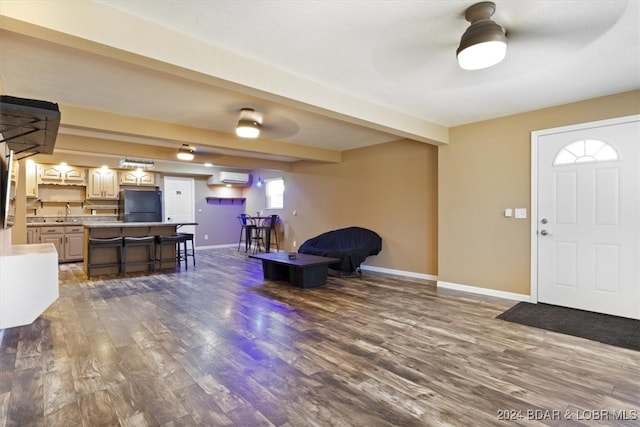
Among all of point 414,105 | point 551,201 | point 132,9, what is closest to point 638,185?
point 551,201

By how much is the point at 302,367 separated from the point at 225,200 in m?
8.51

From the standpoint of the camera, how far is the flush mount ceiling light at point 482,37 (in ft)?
6.52

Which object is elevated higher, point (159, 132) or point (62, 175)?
point (159, 132)

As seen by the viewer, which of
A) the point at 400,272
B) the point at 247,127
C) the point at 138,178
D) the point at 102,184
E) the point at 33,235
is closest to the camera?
the point at 247,127

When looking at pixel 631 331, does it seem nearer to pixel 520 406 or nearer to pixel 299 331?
pixel 520 406

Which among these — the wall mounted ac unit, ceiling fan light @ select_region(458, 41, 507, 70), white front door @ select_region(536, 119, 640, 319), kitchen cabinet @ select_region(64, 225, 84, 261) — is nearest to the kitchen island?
kitchen cabinet @ select_region(64, 225, 84, 261)

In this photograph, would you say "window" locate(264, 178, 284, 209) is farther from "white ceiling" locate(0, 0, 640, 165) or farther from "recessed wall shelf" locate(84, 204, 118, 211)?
"white ceiling" locate(0, 0, 640, 165)

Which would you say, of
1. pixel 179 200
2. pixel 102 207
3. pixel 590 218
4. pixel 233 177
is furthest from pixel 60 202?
pixel 590 218

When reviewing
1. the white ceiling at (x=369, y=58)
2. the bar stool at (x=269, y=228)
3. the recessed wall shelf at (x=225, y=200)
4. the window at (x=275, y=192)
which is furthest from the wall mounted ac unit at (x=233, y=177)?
the white ceiling at (x=369, y=58)

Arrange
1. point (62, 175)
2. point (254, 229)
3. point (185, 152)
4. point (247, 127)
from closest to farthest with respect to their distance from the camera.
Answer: point (247, 127)
point (185, 152)
point (62, 175)
point (254, 229)

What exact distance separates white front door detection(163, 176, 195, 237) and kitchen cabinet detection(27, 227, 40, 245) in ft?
9.11

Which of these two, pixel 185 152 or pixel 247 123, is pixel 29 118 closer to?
pixel 247 123

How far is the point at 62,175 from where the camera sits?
24.1 feet

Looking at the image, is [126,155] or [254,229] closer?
[126,155]
